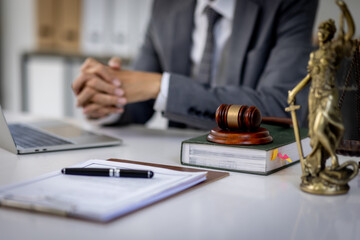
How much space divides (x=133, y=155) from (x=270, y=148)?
32 cm

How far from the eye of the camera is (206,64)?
5.33 feet

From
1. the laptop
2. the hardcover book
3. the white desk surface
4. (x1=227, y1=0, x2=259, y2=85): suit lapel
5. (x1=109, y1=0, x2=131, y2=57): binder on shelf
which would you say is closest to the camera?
the white desk surface

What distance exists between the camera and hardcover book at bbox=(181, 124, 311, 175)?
80 centimetres

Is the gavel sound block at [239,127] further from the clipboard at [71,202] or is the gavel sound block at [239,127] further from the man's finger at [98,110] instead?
the man's finger at [98,110]

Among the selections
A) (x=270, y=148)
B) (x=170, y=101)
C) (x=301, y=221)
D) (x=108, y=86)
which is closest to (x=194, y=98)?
(x=170, y=101)

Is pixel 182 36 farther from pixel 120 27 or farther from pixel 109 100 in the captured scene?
pixel 120 27

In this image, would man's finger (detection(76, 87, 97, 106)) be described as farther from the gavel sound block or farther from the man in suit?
the gavel sound block

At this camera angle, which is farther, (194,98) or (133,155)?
(194,98)

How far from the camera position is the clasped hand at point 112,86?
126cm

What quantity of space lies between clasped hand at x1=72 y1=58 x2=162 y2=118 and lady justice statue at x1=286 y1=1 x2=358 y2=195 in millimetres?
640

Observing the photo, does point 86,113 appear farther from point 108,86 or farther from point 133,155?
point 133,155

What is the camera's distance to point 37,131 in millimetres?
1208

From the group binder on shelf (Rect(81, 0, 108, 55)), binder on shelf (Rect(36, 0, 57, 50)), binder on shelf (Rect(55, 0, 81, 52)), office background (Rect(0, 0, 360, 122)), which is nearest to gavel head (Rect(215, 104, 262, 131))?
office background (Rect(0, 0, 360, 122))

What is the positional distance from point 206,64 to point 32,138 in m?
0.73
